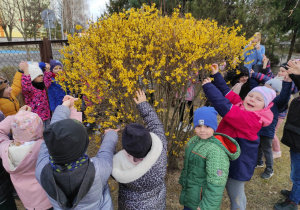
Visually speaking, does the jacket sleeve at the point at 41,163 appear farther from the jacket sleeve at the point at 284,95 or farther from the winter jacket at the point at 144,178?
the jacket sleeve at the point at 284,95

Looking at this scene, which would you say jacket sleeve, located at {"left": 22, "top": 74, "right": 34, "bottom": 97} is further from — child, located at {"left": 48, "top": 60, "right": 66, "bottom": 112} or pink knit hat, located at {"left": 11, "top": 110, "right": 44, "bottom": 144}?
pink knit hat, located at {"left": 11, "top": 110, "right": 44, "bottom": 144}

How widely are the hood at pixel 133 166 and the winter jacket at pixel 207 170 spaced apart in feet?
1.79

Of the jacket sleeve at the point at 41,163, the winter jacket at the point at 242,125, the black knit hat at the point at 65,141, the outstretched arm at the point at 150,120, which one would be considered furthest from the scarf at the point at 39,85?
the winter jacket at the point at 242,125

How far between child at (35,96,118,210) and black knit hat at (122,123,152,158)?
0.77 ft

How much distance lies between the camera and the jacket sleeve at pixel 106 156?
52.3 inches

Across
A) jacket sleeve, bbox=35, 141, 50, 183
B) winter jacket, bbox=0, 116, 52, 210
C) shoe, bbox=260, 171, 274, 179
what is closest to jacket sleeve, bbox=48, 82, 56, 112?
winter jacket, bbox=0, 116, 52, 210

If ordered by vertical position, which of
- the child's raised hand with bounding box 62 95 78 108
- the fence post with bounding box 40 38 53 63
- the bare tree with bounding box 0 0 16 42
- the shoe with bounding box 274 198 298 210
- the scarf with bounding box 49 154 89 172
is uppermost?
the bare tree with bounding box 0 0 16 42

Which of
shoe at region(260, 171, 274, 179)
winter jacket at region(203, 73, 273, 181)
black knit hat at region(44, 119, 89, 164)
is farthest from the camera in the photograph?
shoe at region(260, 171, 274, 179)

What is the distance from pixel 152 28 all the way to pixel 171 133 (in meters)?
1.58

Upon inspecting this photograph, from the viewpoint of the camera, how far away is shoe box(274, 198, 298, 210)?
2.52 m

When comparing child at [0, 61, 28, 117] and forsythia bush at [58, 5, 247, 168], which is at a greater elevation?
forsythia bush at [58, 5, 247, 168]

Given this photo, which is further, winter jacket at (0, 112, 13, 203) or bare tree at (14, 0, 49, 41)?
bare tree at (14, 0, 49, 41)

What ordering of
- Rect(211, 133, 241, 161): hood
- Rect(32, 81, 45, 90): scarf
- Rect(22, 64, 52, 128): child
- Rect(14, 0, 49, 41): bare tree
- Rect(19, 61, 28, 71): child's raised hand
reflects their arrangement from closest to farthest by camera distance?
Rect(211, 133, 241, 161): hood → Rect(19, 61, 28, 71): child's raised hand → Rect(22, 64, 52, 128): child → Rect(32, 81, 45, 90): scarf → Rect(14, 0, 49, 41): bare tree

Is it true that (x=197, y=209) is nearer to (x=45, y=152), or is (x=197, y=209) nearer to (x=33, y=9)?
(x=45, y=152)
